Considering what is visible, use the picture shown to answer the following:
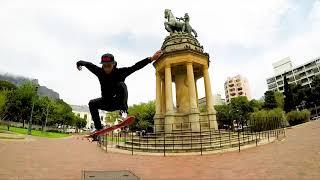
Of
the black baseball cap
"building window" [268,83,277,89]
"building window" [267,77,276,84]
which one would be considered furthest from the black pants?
"building window" [267,77,276,84]

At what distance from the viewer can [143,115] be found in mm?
60594

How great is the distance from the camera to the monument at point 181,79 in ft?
70.4

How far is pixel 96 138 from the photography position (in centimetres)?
573

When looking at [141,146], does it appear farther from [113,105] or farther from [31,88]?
[31,88]

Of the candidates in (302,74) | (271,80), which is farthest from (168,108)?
(271,80)

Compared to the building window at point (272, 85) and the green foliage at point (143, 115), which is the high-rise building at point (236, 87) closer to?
the building window at point (272, 85)

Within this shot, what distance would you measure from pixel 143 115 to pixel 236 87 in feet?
303

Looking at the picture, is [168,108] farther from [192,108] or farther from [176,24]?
[176,24]

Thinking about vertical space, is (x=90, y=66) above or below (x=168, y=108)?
below

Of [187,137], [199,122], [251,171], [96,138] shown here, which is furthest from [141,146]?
[96,138]

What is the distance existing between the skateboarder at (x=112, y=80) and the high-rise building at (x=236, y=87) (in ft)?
461

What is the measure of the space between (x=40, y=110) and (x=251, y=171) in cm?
6701

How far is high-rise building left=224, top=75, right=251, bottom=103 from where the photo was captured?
457 ft

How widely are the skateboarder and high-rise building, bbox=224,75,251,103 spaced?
14053 cm
